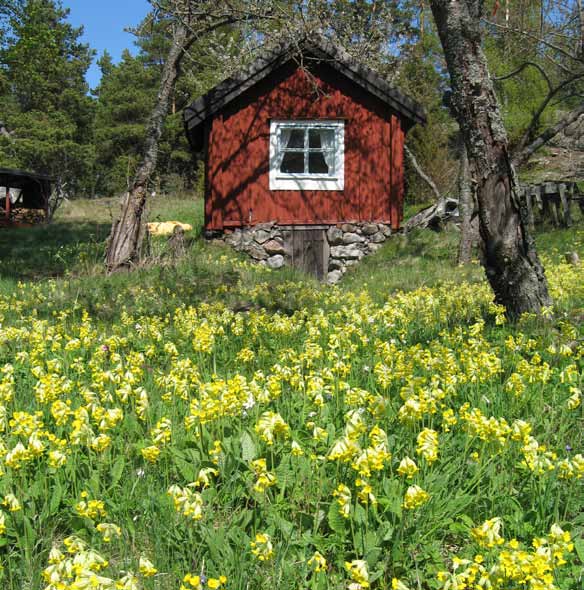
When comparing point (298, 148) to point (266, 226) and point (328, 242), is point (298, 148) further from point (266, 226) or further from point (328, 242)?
point (328, 242)

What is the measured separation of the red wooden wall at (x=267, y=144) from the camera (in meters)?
16.4

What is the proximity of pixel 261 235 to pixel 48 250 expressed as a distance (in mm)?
5504

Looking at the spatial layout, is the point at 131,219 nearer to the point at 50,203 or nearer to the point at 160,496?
the point at 160,496

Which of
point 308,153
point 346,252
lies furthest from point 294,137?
point 346,252

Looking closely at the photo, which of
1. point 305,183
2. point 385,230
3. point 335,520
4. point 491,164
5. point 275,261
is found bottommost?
point 335,520

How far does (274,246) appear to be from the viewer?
16453mm

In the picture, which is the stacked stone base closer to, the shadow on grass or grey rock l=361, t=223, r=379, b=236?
grey rock l=361, t=223, r=379, b=236

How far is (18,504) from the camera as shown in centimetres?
247

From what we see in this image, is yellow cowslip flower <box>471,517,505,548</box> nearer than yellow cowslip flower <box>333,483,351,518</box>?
Yes

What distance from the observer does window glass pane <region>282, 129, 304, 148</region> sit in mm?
16719

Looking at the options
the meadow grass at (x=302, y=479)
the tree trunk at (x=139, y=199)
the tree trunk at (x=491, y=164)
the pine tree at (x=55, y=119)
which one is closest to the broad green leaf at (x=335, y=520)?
the meadow grass at (x=302, y=479)

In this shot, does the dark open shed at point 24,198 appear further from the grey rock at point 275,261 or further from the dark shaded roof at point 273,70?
the grey rock at point 275,261

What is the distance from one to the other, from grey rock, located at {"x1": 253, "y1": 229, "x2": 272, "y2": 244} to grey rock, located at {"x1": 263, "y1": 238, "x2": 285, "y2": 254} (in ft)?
0.38

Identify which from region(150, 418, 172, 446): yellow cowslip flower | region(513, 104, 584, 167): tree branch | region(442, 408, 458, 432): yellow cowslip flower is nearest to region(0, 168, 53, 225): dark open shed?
region(513, 104, 584, 167): tree branch
